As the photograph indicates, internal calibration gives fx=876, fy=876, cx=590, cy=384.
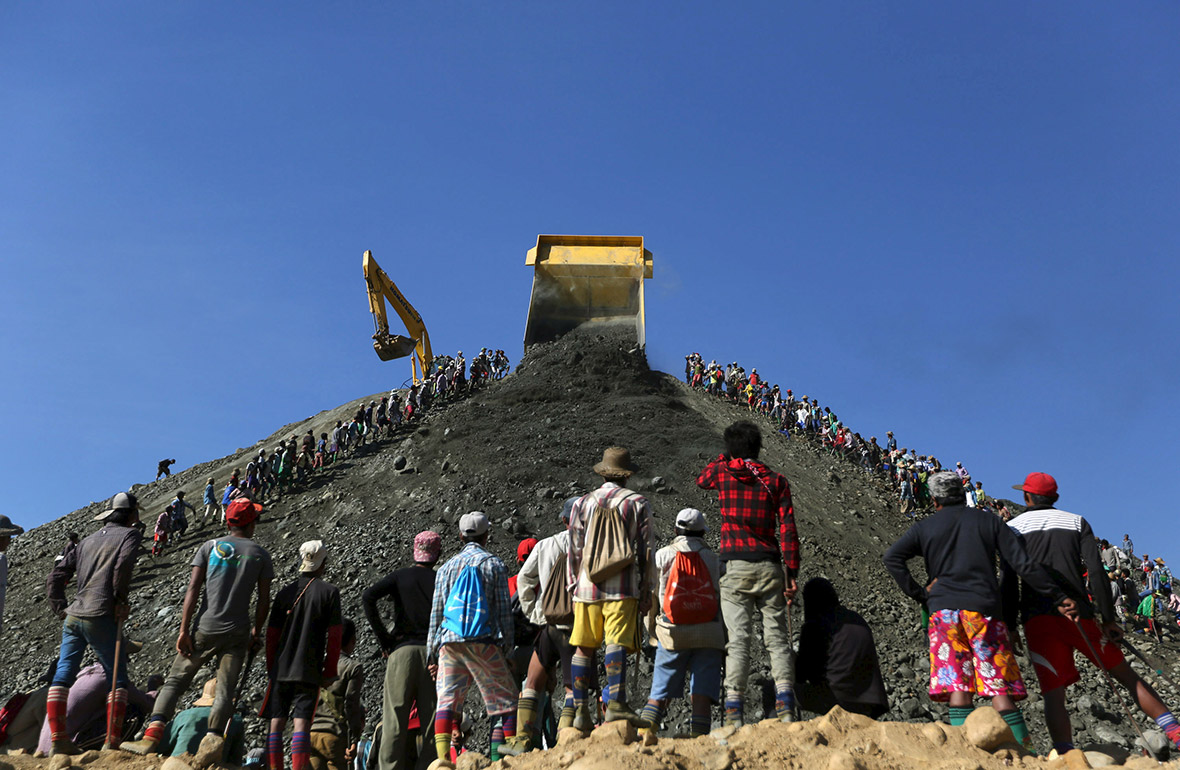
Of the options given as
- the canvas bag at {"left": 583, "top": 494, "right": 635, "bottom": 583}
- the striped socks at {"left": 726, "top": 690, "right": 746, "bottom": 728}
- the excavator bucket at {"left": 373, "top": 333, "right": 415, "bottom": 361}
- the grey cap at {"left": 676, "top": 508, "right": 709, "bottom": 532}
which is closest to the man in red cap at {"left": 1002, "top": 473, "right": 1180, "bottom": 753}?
the striped socks at {"left": 726, "top": 690, "right": 746, "bottom": 728}

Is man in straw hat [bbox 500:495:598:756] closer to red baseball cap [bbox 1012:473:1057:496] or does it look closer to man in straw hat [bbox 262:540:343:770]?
man in straw hat [bbox 262:540:343:770]

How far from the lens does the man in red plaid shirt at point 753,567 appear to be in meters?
5.28

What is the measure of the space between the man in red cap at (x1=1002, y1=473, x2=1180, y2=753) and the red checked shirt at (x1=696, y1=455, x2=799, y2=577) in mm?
1342

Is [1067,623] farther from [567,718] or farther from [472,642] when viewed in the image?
[472,642]

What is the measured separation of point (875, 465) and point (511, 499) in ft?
49.2

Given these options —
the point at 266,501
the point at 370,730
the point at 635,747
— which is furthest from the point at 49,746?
the point at 266,501

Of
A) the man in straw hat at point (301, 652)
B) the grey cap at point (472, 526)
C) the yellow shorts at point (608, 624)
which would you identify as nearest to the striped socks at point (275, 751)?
the man in straw hat at point (301, 652)

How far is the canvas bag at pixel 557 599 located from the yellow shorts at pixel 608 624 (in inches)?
18.0

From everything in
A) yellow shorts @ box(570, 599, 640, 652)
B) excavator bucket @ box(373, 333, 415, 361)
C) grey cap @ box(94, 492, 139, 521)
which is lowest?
yellow shorts @ box(570, 599, 640, 652)

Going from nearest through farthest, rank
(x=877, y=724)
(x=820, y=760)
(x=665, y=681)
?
1. (x=820, y=760)
2. (x=877, y=724)
3. (x=665, y=681)

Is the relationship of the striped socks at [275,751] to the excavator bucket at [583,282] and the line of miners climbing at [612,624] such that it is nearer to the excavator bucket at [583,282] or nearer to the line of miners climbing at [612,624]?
the line of miners climbing at [612,624]

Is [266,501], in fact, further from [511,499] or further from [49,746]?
[49,746]

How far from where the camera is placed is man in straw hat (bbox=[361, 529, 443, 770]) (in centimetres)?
564

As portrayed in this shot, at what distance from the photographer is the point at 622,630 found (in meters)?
5.07
